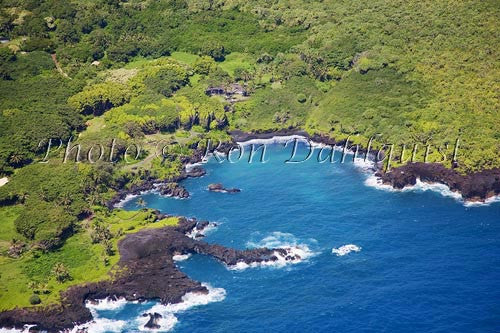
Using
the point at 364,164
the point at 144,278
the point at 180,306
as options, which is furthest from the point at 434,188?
the point at 144,278

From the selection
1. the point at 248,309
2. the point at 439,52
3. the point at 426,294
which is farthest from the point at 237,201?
the point at 439,52

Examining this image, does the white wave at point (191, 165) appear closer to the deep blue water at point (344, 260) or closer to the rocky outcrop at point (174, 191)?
the deep blue water at point (344, 260)

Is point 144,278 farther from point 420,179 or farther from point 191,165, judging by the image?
point 420,179

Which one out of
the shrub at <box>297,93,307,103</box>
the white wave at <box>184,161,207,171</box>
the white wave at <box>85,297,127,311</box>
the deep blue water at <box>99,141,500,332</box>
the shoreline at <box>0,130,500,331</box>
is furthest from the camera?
the shrub at <box>297,93,307,103</box>

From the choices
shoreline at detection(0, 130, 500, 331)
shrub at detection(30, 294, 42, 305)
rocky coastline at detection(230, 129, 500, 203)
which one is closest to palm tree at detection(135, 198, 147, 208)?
shoreline at detection(0, 130, 500, 331)

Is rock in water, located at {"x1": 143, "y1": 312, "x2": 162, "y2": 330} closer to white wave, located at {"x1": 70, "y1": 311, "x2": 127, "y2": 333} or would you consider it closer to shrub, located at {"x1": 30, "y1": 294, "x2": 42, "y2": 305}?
white wave, located at {"x1": 70, "y1": 311, "x2": 127, "y2": 333}

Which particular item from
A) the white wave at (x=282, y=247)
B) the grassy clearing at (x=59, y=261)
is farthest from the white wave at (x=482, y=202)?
the grassy clearing at (x=59, y=261)
